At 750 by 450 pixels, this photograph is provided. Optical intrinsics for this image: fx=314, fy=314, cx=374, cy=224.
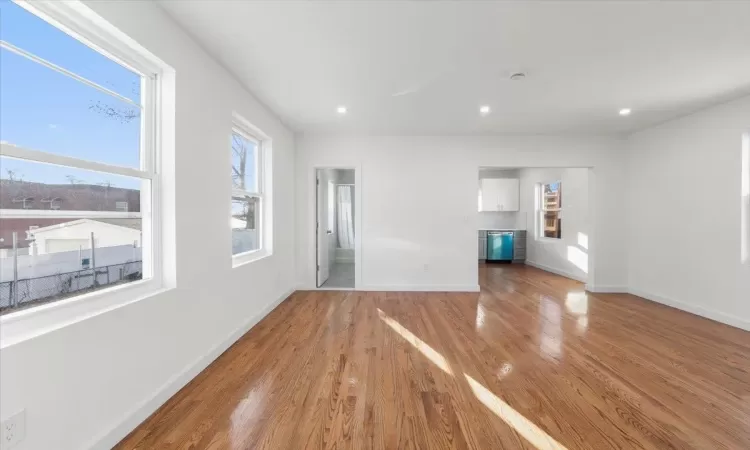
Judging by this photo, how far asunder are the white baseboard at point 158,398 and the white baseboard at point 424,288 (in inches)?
98.4

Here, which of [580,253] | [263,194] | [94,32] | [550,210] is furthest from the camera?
[550,210]

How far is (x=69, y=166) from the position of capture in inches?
59.8

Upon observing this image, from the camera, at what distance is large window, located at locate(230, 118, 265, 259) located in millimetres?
3381

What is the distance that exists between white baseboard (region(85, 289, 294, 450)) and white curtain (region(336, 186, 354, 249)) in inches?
212

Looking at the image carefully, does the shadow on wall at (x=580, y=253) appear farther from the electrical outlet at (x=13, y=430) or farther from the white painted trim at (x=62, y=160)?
the electrical outlet at (x=13, y=430)

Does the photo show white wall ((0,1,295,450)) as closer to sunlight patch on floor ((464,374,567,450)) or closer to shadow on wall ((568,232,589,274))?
sunlight patch on floor ((464,374,567,450))

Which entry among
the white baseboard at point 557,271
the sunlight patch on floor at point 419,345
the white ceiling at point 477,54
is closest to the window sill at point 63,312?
the white ceiling at point 477,54

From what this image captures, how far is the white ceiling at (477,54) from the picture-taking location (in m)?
2.05

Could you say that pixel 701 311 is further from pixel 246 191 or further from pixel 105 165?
pixel 105 165

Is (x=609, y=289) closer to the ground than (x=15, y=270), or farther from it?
closer to the ground

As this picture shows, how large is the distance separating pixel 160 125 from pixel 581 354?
3783 mm

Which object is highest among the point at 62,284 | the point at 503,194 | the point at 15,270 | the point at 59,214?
the point at 503,194

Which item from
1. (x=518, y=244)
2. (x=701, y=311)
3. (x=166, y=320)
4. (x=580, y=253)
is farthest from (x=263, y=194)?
(x=518, y=244)

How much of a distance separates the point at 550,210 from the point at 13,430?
830 centimetres
